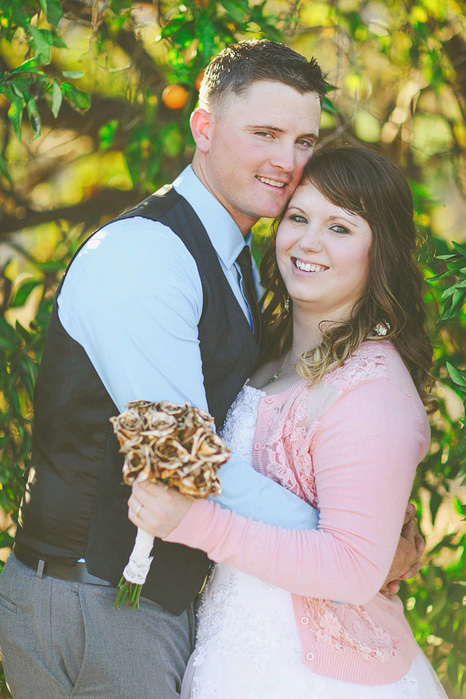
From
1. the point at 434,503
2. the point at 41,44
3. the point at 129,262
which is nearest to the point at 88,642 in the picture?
the point at 129,262

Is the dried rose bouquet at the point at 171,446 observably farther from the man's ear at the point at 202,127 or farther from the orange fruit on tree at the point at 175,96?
the orange fruit on tree at the point at 175,96

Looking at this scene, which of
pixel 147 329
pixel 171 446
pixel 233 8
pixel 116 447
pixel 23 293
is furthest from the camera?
pixel 23 293

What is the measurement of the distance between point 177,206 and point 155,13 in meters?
1.30

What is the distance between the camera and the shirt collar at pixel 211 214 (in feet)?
6.17

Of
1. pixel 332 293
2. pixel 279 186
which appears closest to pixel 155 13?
pixel 279 186

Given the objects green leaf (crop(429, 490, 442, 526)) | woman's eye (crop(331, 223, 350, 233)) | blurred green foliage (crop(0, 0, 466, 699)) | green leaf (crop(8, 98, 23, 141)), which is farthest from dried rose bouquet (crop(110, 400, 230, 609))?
green leaf (crop(429, 490, 442, 526))

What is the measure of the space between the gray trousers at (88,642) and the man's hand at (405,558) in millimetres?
524

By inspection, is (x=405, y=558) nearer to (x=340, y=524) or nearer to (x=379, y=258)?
(x=340, y=524)

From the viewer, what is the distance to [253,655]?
1681mm

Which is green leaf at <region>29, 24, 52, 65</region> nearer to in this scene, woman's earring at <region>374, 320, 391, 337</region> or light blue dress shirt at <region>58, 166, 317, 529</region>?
light blue dress shirt at <region>58, 166, 317, 529</region>

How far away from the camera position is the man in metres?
1.56

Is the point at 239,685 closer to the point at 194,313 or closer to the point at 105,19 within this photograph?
the point at 194,313

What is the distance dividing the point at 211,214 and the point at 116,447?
0.63 meters

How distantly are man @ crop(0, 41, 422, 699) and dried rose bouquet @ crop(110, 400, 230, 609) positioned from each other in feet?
0.72
